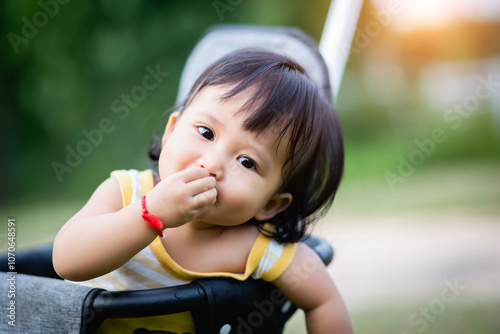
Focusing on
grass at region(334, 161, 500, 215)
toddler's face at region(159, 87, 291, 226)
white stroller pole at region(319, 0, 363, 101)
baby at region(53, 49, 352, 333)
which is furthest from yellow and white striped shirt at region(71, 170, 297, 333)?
grass at region(334, 161, 500, 215)

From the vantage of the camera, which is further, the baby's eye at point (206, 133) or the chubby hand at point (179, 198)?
the baby's eye at point (206, 133)

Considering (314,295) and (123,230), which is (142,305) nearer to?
(123,230)

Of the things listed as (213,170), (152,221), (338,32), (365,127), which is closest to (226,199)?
(213,170)

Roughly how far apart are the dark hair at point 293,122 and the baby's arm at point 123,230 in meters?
0.21

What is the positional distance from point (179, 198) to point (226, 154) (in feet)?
0.55

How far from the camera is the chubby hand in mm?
976

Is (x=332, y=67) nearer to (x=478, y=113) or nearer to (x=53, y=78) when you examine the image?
(x=53, y=78)

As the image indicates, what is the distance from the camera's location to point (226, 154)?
3.59 feet

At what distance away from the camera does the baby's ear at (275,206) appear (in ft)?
4.25

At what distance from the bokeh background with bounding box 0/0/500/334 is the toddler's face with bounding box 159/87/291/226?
1081 millimetres

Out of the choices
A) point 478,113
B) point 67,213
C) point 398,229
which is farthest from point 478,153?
point 67,213

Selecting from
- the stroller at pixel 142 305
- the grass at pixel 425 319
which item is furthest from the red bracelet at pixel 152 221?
the grass at pixel 425 319

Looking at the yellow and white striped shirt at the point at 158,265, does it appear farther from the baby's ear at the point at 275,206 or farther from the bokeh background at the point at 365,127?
the bokeh background at the point at 365,127

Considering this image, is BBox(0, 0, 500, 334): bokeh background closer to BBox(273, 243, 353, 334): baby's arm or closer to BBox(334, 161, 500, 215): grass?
BBox(334, 161, 500, 215): grass
